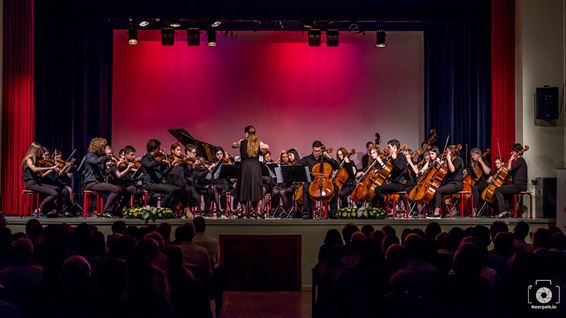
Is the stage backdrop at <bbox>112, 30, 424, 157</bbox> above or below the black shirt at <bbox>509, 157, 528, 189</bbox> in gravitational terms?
above

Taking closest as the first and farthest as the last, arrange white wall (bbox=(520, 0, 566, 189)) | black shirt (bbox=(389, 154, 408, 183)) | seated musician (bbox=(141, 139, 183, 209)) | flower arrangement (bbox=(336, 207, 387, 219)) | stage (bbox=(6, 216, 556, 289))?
stage (bbox=(6, 216, 556, 289)) → flower arrangement (bbox=(336, 207, 387, 219)) → seated musician (bbox=(141, 139, 183, 209)) → black shirt (bbox=(389, 154, 408, 183)) → white wall (bbox=(520, 0, 566, 189))

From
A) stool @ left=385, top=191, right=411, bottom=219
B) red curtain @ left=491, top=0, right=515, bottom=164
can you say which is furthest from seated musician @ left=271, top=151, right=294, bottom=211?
red curtain @ left=491, top=0, right=515, bottom=164

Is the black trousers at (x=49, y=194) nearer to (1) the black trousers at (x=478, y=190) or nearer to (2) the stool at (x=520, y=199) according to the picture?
(1) the black trousers at (x=478, y=190)

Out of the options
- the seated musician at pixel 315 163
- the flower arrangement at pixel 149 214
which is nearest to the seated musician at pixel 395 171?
the seated musician at pixel 315 163

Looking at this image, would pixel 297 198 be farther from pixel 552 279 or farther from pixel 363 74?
pixel 552 279

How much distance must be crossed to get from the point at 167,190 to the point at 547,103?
21.9ft

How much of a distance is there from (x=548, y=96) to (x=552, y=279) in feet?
30.0

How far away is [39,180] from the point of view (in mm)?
13148

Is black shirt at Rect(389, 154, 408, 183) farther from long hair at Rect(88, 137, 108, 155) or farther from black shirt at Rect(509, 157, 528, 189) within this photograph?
long hair at Rect(88, 137, 108, 155)

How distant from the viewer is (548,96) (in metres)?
13.8

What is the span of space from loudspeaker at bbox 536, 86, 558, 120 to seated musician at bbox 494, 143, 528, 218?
0.82 metres

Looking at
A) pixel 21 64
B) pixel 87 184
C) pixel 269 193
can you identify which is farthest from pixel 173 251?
pixel 21 64

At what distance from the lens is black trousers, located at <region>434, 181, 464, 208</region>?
13.4 metres

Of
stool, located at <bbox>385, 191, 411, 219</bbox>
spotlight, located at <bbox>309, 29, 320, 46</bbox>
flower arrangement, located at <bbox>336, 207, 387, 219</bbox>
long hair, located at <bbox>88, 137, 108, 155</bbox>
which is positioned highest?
spotlight, located at <bbox>309, 29, 320, 46</bbox>
